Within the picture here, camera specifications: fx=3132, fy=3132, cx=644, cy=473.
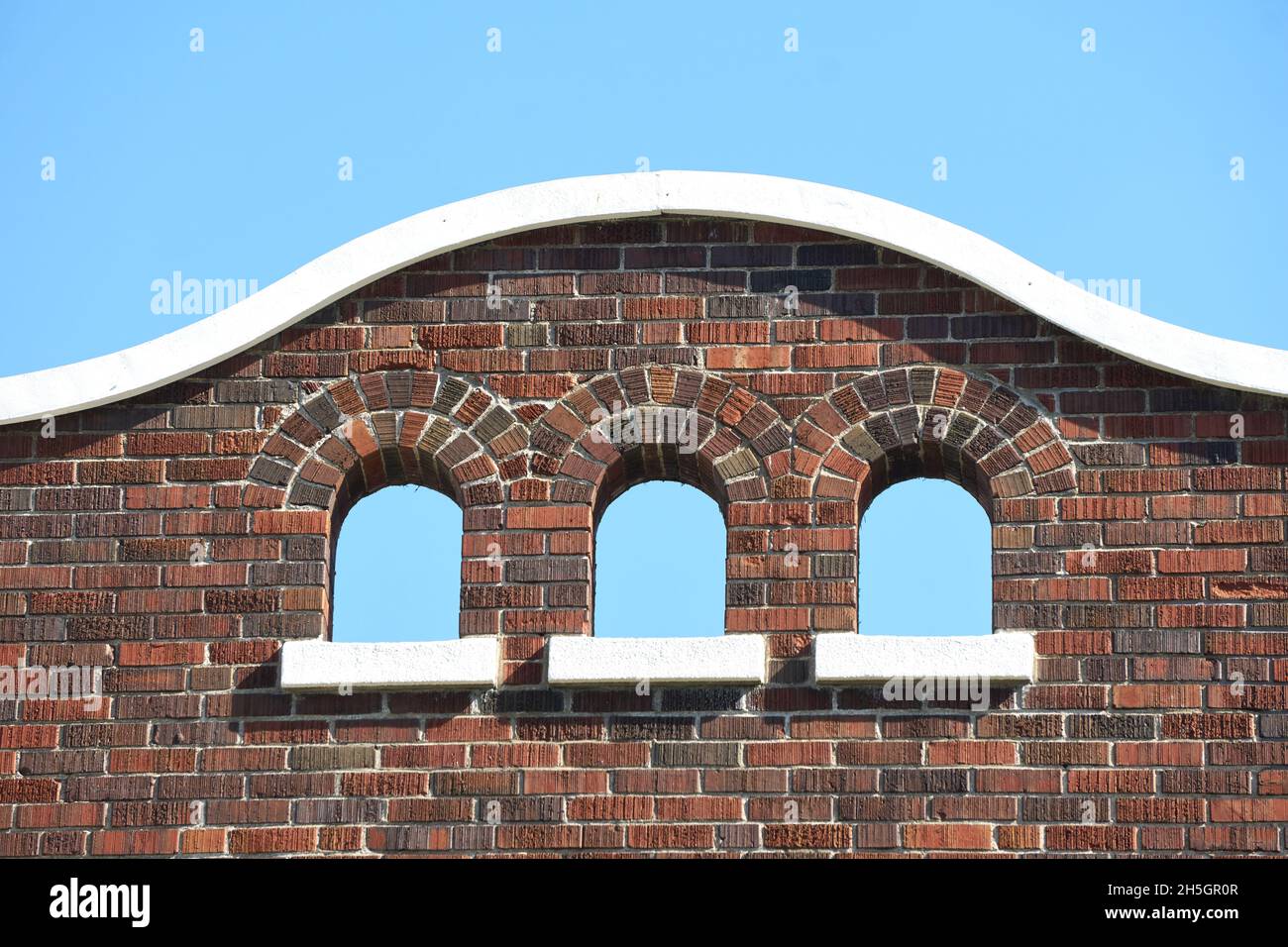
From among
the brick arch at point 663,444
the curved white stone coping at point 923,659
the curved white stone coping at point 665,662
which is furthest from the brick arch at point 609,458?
the curved white stone coping at point 923,659

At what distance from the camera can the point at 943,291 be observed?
1478cm

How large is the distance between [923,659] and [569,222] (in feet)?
9.06

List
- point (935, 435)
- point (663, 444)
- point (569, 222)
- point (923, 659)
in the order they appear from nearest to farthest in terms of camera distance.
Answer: point (923, 659), point (935, 435), point (663, 444), point (569, 222)

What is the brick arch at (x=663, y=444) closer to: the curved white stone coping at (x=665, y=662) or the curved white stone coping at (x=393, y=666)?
the curved white stone coping at (x=665, y=662)

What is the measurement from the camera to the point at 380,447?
14.7 m

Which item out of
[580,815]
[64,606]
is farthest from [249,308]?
[580,815]

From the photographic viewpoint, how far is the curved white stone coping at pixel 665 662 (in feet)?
46.2

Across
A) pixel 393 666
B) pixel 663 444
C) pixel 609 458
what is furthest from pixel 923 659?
pixel 393 666

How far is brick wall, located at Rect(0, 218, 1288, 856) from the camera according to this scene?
1396 cm

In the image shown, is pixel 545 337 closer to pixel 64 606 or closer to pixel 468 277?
pixel 468 277

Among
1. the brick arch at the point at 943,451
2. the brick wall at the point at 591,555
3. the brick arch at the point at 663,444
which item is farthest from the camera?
the brick arch at the point at 663,444

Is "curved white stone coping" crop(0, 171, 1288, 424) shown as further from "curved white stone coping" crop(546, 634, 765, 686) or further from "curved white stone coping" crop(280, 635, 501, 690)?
"curved white stone coping" crop(546, 634, 765, 686)

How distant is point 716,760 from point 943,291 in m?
2.52

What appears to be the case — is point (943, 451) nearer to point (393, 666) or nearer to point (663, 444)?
point (663, 444)
